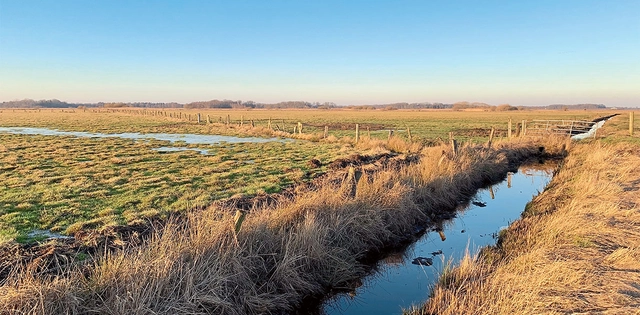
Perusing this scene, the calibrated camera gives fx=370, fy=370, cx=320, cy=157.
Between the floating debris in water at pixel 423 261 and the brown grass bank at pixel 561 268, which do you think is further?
the floating debris in water at pixel 423 261

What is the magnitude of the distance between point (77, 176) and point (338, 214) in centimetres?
1071

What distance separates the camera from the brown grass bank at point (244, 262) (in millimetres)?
4312

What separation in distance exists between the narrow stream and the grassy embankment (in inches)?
28.9

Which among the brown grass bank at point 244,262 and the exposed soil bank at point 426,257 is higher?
the brown grass bank at point 244,262

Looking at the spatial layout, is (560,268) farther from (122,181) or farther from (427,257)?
(122,181)

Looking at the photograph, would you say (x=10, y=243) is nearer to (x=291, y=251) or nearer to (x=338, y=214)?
(x=291, y=251)

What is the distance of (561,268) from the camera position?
5.38 meters

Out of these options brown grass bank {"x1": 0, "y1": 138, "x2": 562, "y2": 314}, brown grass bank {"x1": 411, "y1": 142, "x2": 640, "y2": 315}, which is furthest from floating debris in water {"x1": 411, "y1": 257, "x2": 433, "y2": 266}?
brown grass bank {"x1": 411, "y1": 142, "x2": 640, "y2": 315}

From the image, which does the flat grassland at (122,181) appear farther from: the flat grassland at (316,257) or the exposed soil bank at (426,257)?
the exposed soil bank at (426,257)

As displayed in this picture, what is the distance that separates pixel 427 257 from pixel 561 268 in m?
3.15

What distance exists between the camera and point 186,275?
16.0 feet

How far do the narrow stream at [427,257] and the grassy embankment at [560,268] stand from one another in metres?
0.73

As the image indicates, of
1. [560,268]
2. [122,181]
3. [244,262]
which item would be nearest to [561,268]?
[560,268]

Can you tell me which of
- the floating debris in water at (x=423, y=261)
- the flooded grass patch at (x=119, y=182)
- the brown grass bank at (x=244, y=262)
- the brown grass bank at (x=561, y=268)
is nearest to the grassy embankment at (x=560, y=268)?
the brown grass bank at (x=561, y=268)
